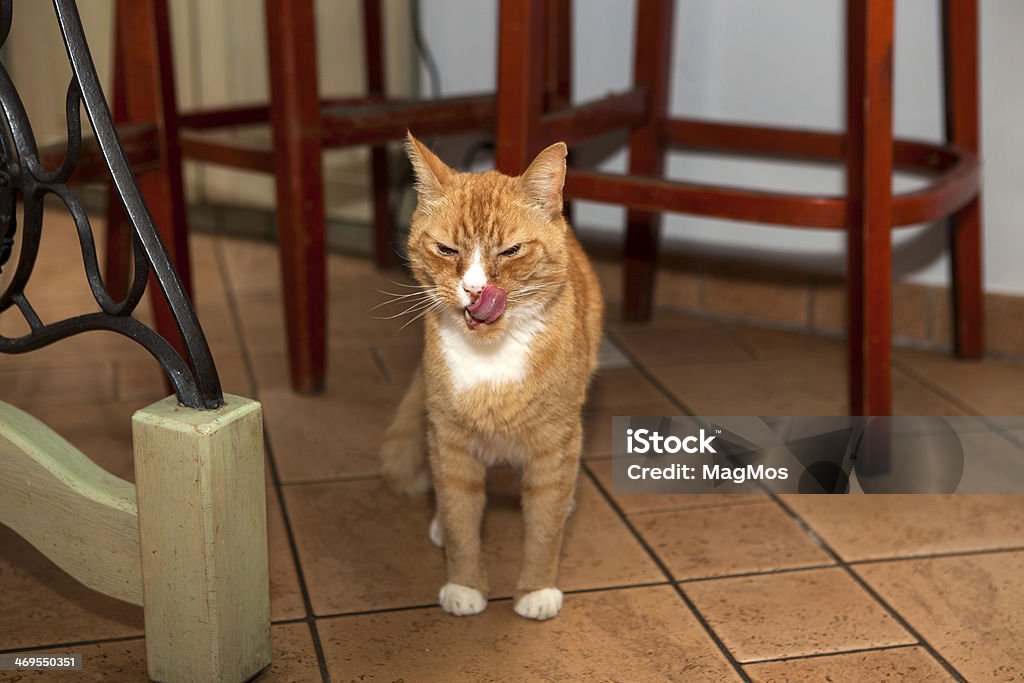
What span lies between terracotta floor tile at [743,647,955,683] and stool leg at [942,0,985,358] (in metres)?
1.00

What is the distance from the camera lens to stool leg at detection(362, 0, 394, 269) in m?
2.60

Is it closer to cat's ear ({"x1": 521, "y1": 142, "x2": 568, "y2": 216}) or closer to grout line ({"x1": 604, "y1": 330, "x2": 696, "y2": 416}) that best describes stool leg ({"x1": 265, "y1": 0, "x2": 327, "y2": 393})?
grout line ({"x1": 604, "y1": 330, "x2": 696, "y2": 416})

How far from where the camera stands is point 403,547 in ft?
4.99

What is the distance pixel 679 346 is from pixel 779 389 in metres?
0.28

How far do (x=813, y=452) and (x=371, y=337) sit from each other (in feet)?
3.14

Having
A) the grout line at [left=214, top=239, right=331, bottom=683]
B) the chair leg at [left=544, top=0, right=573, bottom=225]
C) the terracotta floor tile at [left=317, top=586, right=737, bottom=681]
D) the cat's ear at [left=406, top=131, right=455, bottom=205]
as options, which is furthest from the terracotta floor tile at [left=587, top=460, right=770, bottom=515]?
the chair leg at [left=544, top=0, right=573, bottom=225]

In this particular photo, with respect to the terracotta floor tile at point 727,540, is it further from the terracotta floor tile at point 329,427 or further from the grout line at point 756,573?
the terracotta floor tile at point 329,427

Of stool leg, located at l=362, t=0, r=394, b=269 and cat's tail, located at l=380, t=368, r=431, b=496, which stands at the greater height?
stool leg, located at l=362, t=0, r=394, b=269

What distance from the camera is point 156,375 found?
2.11 m

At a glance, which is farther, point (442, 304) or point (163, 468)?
point (442, 304)

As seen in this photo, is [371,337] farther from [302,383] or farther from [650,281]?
[650,281]

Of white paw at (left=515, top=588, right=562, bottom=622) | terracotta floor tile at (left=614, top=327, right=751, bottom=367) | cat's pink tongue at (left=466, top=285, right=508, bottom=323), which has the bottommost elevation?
white paw at (left=515, top=588, right=562, bottom=622)

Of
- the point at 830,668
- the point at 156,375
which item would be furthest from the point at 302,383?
the point at 830,668

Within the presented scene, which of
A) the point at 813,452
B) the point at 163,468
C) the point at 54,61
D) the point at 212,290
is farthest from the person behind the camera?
the point at 54,61
